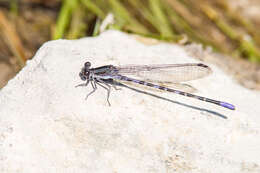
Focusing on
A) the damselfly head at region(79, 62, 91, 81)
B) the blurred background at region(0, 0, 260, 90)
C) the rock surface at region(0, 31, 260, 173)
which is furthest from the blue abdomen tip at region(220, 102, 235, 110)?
the damselfly head at region(79, 62, 91, 81)

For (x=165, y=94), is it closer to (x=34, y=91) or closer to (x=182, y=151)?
(x=182, y=151)

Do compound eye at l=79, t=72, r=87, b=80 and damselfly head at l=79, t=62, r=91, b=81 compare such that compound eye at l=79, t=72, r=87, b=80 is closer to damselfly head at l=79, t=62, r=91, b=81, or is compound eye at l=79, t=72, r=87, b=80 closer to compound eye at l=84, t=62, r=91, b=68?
damselfly head at l=79, t=62, r=91, b=81

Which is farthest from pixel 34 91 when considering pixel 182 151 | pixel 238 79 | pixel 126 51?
pixel 238 79

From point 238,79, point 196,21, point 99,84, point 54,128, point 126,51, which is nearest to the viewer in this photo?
point 54,128

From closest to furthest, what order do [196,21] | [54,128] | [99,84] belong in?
[54,128] < [99,84] < [196,21]

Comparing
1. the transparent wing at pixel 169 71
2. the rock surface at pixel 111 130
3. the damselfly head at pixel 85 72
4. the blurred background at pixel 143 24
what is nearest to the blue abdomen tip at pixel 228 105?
the rock surface at pixel 111 130

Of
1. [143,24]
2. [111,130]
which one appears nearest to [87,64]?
[111,130]

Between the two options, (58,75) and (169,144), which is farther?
(58,75)
